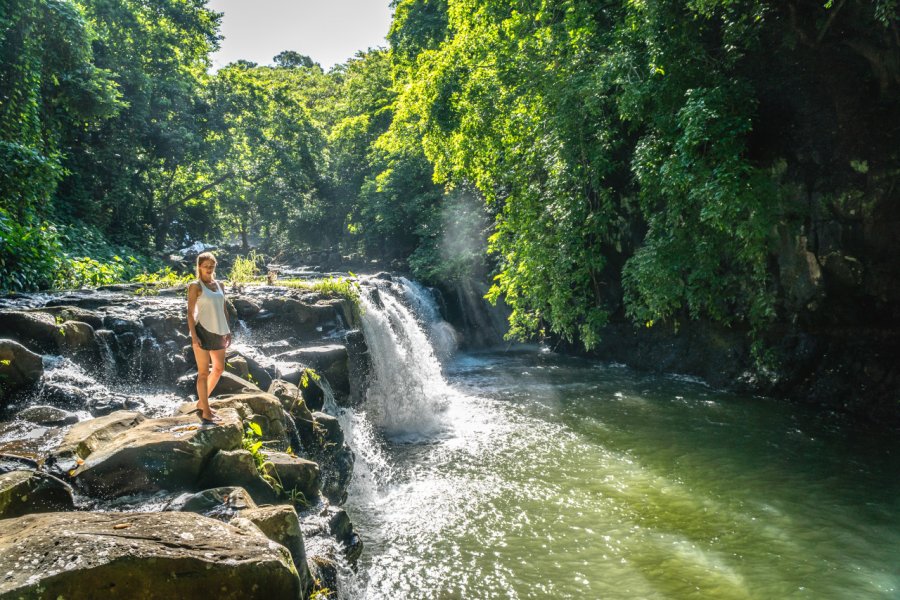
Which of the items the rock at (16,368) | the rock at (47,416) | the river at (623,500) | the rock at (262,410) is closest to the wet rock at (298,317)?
the river at (623,500)

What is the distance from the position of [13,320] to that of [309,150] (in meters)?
23.9

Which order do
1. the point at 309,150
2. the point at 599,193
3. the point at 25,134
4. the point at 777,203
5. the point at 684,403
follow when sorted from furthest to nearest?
1. the point at 309,150
2. the point at 25,134
3. the point at 684,403
4. the point at 599,193
5. the point at 777,203

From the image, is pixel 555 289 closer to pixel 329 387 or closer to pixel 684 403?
pixel 684 403

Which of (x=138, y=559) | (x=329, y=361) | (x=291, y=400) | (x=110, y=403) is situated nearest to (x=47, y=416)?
(x=110, y=403)

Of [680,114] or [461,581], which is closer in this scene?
A: [461,581]

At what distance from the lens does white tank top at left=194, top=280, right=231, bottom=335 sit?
16.4ft

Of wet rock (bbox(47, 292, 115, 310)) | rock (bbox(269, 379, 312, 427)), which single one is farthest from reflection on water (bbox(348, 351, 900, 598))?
wet rock (bbox(47, 292, 115, 310))

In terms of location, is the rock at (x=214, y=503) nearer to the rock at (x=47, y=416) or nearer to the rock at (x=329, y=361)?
the rock at (x=47, y=416)

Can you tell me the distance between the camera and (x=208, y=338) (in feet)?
16.6

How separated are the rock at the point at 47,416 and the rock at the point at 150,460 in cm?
140

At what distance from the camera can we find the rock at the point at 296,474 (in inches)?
196

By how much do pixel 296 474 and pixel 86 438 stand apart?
6.19ft

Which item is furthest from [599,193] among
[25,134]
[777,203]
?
[25,134]

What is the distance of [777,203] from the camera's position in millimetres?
8570
